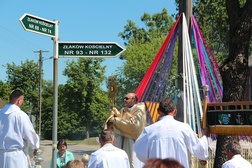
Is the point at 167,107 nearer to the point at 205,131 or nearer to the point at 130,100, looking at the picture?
the point at 205,131

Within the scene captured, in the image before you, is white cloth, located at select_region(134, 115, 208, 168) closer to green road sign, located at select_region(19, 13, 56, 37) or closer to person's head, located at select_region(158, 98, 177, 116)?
person's head, located at select_region(158, 98, 177, 116)

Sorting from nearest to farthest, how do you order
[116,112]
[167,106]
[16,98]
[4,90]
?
[167,106], [16,98], [116,112], [4,90]

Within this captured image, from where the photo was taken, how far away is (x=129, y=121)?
316 inches

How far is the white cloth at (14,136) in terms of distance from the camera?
6746 millimetres

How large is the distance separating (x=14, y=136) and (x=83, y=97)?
142 feet

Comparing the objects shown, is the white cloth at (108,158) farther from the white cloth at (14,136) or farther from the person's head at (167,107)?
the white cloth at (14,136)

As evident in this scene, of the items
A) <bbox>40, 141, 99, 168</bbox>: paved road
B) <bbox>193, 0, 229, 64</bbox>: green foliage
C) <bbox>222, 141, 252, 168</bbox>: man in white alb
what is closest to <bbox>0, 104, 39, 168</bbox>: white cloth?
<bbox>222, 141, 252, 168</bbox>: man in white alb

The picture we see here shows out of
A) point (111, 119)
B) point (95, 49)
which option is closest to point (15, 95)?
point (95, 49)

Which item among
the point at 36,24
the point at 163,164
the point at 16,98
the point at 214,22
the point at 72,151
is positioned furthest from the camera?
the point at 72,151

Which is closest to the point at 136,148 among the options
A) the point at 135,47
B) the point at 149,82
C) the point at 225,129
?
the point at 225,129

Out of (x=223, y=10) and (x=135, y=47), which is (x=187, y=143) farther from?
(x=135, y=47)

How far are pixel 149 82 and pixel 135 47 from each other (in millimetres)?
35623

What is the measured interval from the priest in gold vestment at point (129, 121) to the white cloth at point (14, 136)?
65.8 inches

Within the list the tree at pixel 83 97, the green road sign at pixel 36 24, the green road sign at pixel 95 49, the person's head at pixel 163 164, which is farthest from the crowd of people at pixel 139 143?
the tree at pixel 83 97
